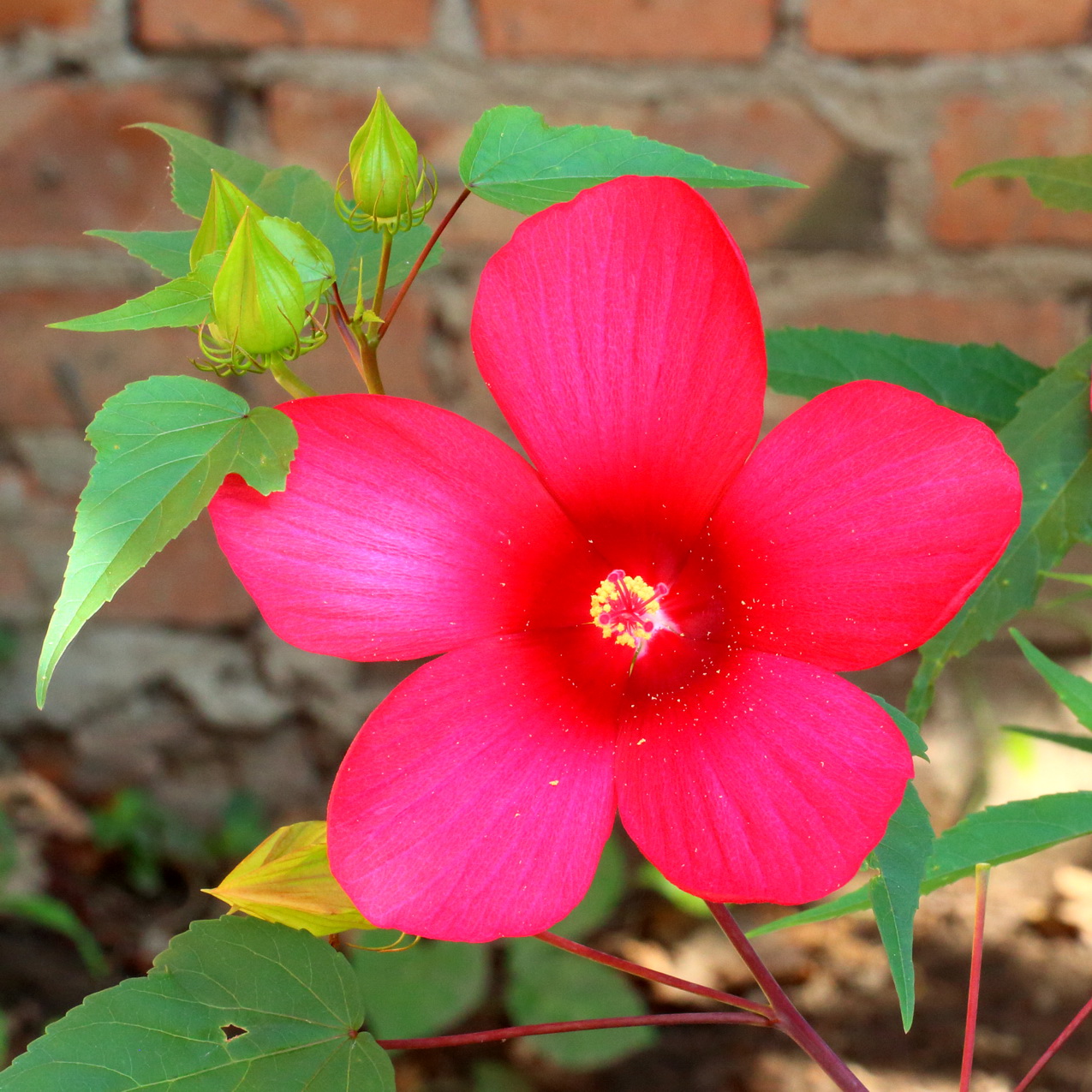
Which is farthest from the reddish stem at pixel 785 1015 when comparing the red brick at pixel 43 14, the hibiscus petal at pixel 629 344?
the red brick at pixel 43 14

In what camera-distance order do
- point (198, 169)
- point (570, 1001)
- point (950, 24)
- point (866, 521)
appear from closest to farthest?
point (866, 521)
point (198, 169)
point (950, 24)
point (570, 1001)

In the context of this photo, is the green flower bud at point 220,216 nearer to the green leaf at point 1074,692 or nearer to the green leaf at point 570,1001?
the green leaf at point 1074,692

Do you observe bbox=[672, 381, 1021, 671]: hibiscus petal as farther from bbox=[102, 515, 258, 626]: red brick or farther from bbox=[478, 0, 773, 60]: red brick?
bbox=[102, 515, 258, 626]: red brick

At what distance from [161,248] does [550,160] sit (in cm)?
13

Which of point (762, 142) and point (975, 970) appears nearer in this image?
point (975, 970)

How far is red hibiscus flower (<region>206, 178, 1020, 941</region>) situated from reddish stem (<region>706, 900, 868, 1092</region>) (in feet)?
0.16

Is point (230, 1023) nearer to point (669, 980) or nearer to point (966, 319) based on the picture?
point (669, 980)

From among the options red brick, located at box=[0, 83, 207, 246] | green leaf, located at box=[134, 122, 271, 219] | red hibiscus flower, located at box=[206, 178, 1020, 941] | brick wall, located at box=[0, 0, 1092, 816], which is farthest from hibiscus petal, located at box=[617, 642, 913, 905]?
red brick, located at box=[0, 83, 207, 246]

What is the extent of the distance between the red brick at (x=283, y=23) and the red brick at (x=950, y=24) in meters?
0.29

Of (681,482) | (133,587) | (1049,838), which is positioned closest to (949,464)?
(681,482)

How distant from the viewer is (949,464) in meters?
0.27

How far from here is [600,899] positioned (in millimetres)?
961

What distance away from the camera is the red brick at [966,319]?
87 cm

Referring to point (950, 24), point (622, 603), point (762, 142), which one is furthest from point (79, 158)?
point (622, 603)
